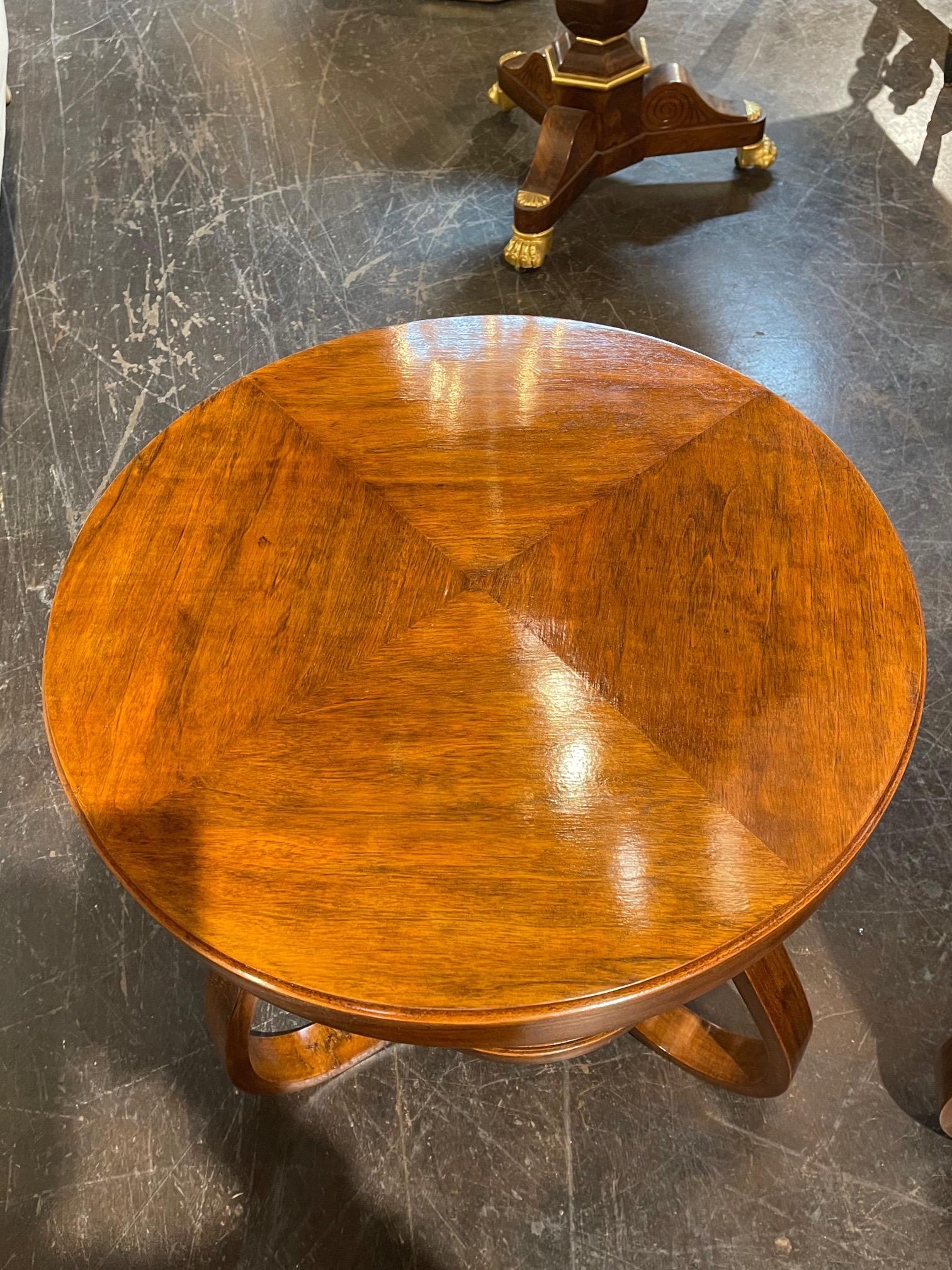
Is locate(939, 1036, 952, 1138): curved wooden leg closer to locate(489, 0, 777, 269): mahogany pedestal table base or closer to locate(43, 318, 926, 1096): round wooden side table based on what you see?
locate(43, 318, 926, 1096): round wooden side table

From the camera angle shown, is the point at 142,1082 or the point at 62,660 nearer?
the point at 62,660

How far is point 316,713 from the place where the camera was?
0.88m

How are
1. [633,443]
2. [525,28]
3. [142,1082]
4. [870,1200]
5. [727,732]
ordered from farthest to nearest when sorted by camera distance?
[525,28] → [142,1082] → [870,1200] → [633,443] → [727,732]

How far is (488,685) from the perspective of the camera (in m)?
0.89

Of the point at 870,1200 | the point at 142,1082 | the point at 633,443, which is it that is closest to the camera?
the point at 633,443

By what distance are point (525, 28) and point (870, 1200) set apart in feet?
8.71

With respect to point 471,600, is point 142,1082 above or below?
below

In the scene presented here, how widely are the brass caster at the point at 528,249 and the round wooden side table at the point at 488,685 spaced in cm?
104

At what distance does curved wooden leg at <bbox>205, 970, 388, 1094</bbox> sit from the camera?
3.68ft

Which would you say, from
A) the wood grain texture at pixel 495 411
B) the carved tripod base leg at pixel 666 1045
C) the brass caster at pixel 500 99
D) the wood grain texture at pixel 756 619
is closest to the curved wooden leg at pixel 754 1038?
the carved tripod base leg at pixel 666 1045

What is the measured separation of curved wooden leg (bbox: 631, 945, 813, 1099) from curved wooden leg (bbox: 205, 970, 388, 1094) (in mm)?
342

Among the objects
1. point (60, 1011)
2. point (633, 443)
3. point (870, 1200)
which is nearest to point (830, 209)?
point (633, 443)

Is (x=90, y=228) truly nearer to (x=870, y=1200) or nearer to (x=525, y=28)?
(x=525, y=28)

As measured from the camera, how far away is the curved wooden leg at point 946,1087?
1159mm
